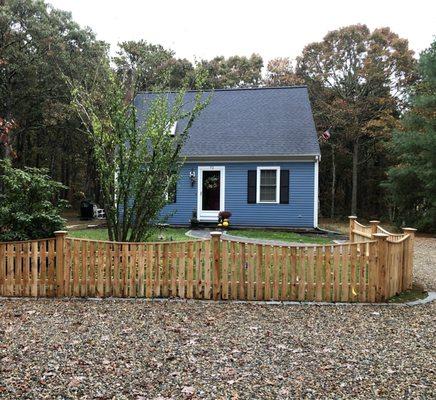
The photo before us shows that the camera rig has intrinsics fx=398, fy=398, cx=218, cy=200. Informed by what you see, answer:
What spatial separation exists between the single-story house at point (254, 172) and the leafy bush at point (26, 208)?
975 centimetres

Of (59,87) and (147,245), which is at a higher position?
(59,87)

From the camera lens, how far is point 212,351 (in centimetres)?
402

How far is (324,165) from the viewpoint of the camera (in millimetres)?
28891

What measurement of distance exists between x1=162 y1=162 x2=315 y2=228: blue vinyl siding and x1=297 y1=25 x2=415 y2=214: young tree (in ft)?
31.9

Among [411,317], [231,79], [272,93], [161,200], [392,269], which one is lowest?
[411,317]

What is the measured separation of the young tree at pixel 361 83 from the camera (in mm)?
24922

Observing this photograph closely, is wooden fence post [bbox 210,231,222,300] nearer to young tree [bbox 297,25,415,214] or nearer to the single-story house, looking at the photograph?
the single-story house

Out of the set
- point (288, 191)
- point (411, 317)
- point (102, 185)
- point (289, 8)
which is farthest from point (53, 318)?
point (288, 191)

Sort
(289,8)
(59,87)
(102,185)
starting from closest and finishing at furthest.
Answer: (102,185) < (289,8) < (59,87)

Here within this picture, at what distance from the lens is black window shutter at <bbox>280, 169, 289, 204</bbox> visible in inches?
641

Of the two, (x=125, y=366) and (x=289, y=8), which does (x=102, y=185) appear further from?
(x=289, y=8)

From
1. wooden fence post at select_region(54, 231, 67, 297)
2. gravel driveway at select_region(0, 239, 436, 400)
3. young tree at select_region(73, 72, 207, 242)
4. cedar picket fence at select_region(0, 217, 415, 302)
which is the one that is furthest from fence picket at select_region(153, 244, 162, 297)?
young tree at select_region(73, 72, 207, 242)

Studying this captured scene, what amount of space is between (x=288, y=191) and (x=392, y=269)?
399 inches

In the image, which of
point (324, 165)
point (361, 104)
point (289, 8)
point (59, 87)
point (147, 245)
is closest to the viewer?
point (147, 245)
